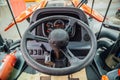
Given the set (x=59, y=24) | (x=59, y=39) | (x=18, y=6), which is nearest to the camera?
(x=59, y=39)

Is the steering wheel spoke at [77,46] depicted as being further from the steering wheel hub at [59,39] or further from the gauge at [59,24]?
the steering wheel hub at [59,39]

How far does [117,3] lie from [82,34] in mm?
3474

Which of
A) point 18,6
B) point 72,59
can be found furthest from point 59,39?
point 18,6

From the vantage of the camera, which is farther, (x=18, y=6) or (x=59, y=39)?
(x=18, y=6)

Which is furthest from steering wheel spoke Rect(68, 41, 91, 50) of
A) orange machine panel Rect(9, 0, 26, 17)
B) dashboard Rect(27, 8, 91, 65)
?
orange machine panel Rect(9, 0, 26, 17)

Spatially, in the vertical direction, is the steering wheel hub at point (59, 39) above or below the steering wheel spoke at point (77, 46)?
above

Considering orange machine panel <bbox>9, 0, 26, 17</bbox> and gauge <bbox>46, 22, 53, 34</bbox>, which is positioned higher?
gauge <bbox>46, 22, 53, 34</bbox>

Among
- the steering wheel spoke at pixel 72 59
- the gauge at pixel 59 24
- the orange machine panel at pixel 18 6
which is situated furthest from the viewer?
the orange machine panel at pixel 18 6

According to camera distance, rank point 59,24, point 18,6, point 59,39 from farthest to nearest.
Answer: point 18,6 → point 59,24 → point 59,39

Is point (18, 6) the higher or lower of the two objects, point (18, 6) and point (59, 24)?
the lower

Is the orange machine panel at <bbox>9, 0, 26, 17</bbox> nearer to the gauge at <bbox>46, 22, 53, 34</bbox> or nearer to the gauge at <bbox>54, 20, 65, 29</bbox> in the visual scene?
the gauge at <bbox>46, 22, 53, 34</bbox>

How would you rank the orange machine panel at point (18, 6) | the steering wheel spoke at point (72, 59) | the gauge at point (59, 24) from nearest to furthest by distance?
the steering wheel spoke at point (72, 59), the gauge at point (59, 24), the orange machine panel at point (18, 6)

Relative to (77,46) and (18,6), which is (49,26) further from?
(18,6)

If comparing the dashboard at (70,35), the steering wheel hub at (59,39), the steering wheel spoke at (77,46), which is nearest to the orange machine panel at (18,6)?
the dashboard at (70,35)
